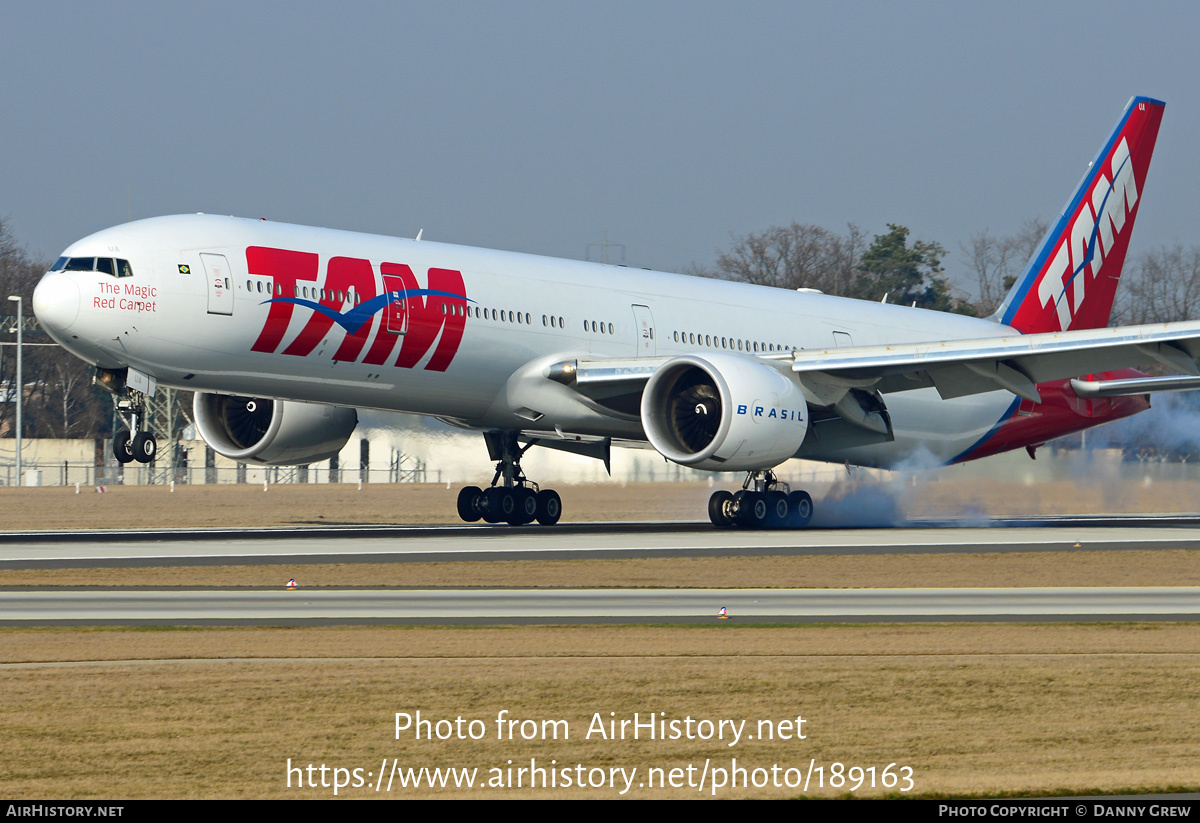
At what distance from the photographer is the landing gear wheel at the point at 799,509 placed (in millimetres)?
30922

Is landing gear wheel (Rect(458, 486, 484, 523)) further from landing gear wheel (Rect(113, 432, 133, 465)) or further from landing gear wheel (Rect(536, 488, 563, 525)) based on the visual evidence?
landing gear wheel (Rect(113, 432, 133, 465))

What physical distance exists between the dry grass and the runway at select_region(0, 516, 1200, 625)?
1.12 metres

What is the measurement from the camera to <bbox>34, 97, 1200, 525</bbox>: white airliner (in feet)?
83.2

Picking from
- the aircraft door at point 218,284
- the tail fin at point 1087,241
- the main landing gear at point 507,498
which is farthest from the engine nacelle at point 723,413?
the tail fin at point 1087,241

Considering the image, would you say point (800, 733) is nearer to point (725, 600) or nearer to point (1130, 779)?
point (1130, 779)

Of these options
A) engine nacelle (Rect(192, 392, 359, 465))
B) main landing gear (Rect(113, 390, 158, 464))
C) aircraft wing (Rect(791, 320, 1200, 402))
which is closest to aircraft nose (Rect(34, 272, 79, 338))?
main landing gear (Rect(113, 390, 158, 464))

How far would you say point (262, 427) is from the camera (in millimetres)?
32031

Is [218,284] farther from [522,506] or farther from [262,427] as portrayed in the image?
[522,506]

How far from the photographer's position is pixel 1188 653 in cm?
1312

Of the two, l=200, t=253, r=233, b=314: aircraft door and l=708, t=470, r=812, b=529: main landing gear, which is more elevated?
l=200, t=253, r=233, b=314: aircraft door

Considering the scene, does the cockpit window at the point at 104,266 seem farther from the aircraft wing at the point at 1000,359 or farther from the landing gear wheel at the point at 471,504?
the aircraft wing at the point at 1000,359

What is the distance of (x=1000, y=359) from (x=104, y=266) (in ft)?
55.2

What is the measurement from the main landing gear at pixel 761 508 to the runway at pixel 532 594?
2.33 m
